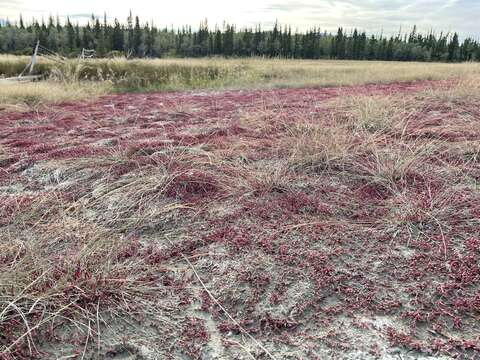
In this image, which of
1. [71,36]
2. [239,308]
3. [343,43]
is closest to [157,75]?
[239,308]

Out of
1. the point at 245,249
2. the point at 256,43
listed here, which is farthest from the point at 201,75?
the point at 256,43

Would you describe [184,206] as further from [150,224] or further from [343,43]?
[343,43]

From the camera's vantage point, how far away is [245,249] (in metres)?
2.81

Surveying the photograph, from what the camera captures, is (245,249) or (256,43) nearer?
(245,249)

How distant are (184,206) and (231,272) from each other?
955 mm

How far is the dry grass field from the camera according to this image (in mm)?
2037

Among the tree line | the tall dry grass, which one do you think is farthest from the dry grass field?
the tree line

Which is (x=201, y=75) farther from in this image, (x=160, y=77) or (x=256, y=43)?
(x=256, y=43)

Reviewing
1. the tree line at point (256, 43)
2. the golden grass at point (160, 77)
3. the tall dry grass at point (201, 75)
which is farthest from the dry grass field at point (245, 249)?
the tree line at point (256, 43)

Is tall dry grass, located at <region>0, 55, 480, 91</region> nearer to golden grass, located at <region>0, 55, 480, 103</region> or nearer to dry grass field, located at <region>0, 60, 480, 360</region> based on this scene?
golden grass, located at <region>0, 55, 480, 103</region>

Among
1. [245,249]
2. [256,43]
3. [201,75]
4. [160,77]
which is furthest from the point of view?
[256,43]

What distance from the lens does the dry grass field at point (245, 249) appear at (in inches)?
80.2

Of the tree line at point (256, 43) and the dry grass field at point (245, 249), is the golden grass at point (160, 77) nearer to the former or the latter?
the dry grass field at point (245, 249)

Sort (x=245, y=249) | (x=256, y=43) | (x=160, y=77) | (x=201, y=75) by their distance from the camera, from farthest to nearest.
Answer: (x=256, y=43) < (x=201, y=75) < (x=160, y=77) < (x=245, y=249)
